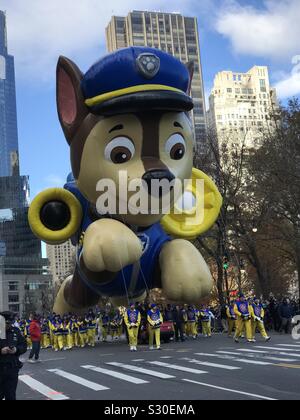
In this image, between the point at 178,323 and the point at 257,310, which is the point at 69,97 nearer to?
the point at 257,310

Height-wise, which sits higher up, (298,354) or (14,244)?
(14,244)

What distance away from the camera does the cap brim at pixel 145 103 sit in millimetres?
8070

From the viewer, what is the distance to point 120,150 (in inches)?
335

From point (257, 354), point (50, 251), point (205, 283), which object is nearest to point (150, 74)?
point (205, 283)

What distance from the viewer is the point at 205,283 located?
28.5 feet

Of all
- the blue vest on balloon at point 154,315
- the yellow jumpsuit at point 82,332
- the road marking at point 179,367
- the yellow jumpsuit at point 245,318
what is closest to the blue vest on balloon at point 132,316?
the blue vest on balloon at point 154,315

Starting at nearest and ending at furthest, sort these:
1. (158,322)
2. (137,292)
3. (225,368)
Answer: (137,292) < (225,368) < (158,322)

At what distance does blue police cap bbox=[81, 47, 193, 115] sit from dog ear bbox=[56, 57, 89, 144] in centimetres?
36

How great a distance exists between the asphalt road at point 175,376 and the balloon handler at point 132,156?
167 cm

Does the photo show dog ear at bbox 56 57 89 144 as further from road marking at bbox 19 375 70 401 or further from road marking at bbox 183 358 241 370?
road marking at bbox 183 358 241 370

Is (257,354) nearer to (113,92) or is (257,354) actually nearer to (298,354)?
(298,354)

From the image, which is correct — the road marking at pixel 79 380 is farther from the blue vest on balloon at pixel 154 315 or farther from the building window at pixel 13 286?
the building window at pixel 13 286

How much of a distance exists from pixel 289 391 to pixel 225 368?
130 inches

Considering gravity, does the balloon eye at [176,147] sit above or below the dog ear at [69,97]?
below
